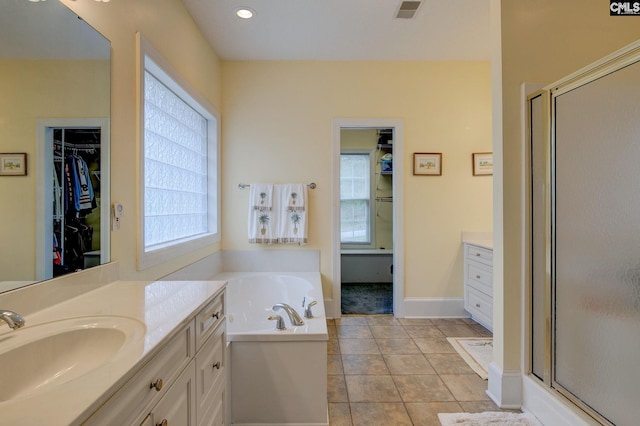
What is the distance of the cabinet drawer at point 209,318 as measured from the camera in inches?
43.0

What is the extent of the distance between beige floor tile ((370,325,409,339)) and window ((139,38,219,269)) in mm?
1745

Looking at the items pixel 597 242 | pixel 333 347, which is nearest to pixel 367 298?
pixel 333 347

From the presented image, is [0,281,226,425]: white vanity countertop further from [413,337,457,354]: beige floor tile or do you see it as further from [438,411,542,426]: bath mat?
[413,337,457,354]: beige floor tile

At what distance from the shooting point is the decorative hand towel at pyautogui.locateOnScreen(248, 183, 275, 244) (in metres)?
2.99

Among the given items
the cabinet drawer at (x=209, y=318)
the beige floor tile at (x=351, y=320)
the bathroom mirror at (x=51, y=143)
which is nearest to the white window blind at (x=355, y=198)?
the beige floor tile at (x=351, y=320)

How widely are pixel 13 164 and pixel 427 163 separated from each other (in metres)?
3.02

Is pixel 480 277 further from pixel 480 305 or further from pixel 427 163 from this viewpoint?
pixel 427 163

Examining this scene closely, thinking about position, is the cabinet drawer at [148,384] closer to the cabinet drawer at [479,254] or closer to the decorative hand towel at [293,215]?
the decorative hand towel at [293,215]

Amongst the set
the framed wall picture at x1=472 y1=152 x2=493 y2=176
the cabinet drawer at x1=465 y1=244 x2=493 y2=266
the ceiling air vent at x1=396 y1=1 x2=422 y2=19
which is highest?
the ceiling air vent at x1=396 y1=1 x2=422 y2=19

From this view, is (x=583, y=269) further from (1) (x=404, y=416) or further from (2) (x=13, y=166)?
(2) (x=13, y=166)

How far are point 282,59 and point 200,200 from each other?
164 centimetres

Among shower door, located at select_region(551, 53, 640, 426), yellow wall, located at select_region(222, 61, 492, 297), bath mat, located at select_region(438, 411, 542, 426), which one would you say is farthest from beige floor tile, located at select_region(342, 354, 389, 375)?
shower door, located at select_region(551, 53, 640, 426)

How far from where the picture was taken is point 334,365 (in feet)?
7.21

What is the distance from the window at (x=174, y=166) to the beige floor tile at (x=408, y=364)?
174 centimetres
